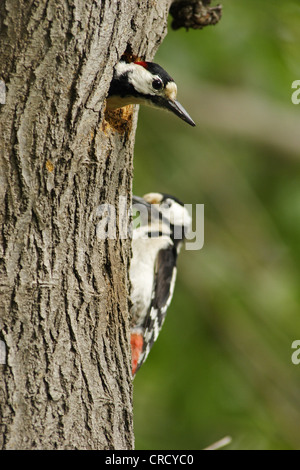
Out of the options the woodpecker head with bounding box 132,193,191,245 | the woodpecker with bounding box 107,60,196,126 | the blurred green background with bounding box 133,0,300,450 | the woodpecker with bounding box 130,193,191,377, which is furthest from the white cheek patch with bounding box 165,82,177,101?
the blurred green background with bounding box 133,0,300,450

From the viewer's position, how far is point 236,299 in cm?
648

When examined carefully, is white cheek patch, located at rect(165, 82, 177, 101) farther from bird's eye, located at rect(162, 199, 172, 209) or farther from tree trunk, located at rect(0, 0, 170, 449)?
bird's eye, located at rect(162, 199, 172, 209)

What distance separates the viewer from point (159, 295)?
172 inches

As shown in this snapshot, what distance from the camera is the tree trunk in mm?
2393

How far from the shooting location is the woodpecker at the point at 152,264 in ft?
14.0

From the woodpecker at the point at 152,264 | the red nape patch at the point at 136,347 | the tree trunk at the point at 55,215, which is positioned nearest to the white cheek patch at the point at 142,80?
the tree trunk at the point at 55,215

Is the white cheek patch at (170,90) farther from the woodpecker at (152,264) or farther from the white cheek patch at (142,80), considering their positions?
the woodpecker at (152,264)

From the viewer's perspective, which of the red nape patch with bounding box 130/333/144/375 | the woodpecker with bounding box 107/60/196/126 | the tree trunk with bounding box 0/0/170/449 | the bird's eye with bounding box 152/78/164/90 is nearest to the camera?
the tree trunk with bounding box 0/0/170/449

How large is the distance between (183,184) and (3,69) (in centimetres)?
445

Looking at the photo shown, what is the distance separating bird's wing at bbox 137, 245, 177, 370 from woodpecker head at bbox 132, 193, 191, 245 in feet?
0.76

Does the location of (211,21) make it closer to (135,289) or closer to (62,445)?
(135,289)

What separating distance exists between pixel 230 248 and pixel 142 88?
379cm

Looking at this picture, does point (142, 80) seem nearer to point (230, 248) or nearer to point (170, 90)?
point (170, 90)

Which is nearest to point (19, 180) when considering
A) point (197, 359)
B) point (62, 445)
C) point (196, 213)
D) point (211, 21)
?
point (62, 445)
